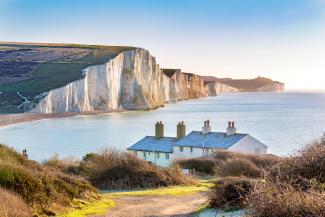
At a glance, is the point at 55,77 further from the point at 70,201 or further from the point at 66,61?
the point at 70,201

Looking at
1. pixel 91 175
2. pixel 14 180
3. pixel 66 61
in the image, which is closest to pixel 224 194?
pixel 14 180

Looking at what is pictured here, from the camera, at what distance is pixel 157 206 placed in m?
15.2

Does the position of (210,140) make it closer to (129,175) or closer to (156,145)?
(156,145)

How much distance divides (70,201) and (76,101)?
96.4 m

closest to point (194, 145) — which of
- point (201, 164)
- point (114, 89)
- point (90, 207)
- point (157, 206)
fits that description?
point (201, 164)

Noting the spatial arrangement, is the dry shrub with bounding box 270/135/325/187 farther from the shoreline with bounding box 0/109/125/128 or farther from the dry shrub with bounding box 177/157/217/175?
the shoreline with bounding box 0/109/125/128

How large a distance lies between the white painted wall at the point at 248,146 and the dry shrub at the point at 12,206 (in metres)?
Answer: 24.0

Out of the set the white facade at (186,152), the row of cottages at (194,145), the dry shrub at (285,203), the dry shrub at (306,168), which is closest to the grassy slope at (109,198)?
the dry shrub at (306,168)

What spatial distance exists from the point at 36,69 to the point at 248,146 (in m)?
101

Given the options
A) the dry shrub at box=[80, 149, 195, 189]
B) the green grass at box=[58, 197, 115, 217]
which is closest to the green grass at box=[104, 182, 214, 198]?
the dry shrub at box=[80, 149, 195, 189]

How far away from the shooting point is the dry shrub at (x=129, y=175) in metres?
19.8

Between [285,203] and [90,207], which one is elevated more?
[285,203]

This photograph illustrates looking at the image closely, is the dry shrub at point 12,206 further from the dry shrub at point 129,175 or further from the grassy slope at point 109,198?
the dry shrub at point 129,175

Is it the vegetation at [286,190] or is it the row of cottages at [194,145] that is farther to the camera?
the row of cottages at [194,145]
